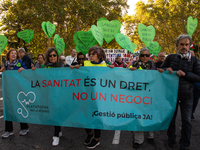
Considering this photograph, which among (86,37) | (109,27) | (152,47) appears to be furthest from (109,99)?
(152,47)

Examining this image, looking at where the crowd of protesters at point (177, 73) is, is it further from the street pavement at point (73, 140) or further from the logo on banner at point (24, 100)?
the logo on banner at point (24, 100)

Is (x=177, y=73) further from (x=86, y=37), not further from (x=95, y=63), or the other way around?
(x=86, y=37)

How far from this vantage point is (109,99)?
9.28ft

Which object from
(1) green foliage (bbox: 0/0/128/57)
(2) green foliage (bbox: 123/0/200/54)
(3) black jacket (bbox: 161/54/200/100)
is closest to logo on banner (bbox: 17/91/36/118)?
(3) black jacket (bbox: 161/54/200/100)

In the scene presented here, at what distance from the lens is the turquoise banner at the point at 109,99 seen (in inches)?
110

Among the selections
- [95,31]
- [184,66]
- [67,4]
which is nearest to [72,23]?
[67,4]

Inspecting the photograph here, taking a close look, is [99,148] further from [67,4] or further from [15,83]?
[67,4]

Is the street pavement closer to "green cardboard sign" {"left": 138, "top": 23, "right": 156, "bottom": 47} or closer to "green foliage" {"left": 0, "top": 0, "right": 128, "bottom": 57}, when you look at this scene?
"green cardboard sign" {"left": 138, "top": 23, "right": 156, "bottom": 47}

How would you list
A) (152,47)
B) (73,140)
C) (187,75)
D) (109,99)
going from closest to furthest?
(187,75)
(109,99)
(73,140)
(152,47)

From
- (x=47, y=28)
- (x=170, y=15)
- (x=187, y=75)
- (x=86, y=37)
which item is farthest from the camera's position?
(x=170, y=15)

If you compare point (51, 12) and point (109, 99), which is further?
point (51, 12)

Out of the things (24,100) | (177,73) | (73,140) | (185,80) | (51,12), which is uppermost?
(51,12)

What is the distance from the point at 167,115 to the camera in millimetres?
2793

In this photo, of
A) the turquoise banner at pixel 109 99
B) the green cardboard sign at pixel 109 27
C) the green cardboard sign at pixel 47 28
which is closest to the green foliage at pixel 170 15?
the green cardboard sign at pixel 109 27
